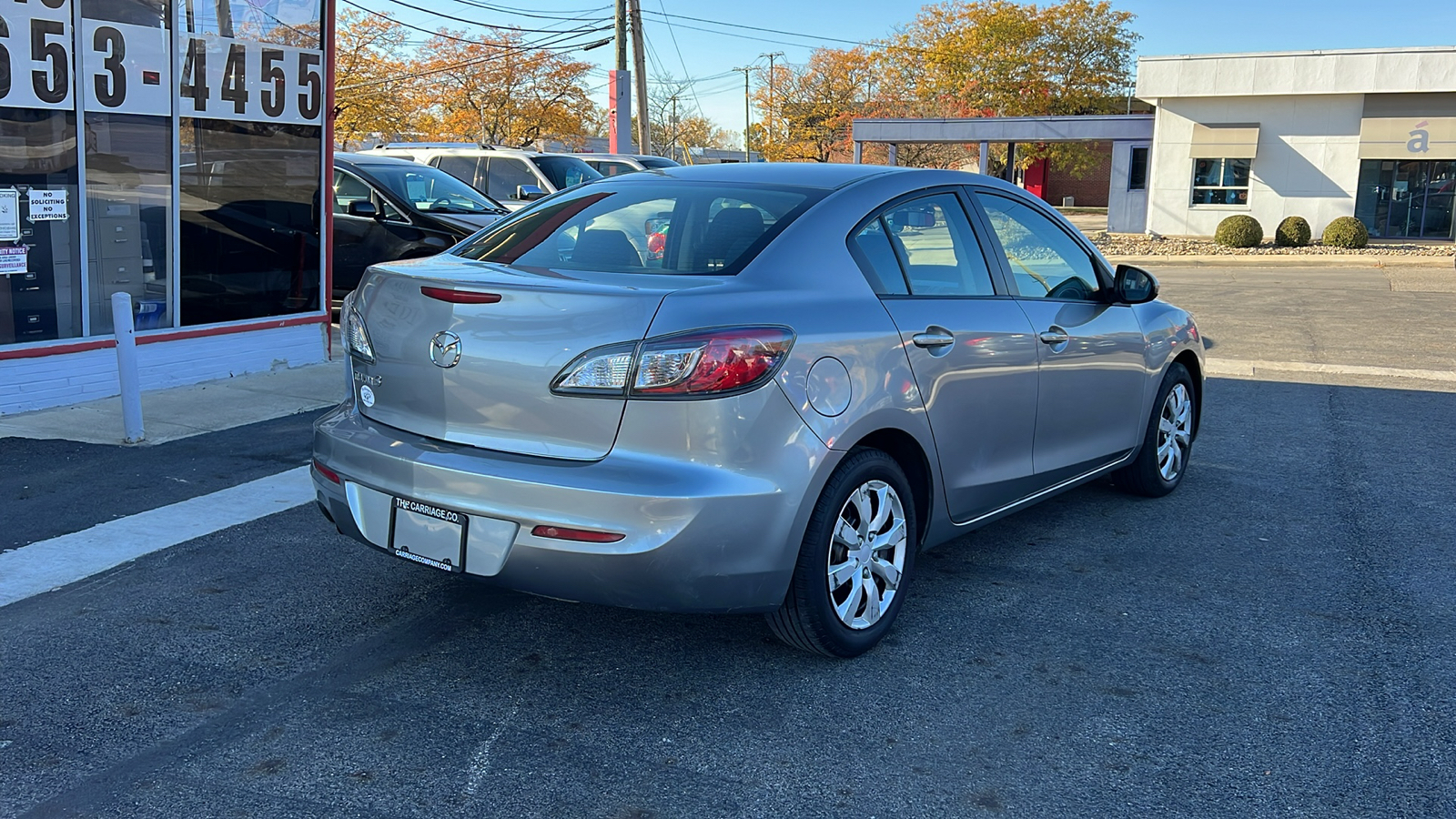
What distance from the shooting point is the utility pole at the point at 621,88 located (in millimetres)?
31734

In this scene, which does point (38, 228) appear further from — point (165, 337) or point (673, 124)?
point (673, 124)

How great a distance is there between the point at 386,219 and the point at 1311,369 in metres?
9.07

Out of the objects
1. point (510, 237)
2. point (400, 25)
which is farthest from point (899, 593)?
point (400, 25)

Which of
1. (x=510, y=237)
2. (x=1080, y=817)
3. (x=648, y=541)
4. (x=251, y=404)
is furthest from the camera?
(x=251, y=404)

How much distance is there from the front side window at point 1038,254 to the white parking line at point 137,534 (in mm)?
3505

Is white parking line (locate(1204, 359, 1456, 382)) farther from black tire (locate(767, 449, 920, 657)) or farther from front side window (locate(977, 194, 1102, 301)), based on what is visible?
black tire (locate(767, 449, 920, 657))

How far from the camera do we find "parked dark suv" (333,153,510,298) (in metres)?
12.2

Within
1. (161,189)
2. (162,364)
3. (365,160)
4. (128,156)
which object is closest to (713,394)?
(162,364)

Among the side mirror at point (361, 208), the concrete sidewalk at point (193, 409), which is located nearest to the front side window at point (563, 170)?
the side mirror at point (361, 208)

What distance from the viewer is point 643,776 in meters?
3.16

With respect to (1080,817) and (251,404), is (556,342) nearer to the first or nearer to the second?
(1080,817)

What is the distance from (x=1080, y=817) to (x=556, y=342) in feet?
6.23

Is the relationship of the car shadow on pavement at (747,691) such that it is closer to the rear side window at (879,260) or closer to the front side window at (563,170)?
the rear side window at (879,260)

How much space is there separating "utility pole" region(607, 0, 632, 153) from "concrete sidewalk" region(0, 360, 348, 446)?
23805mm
